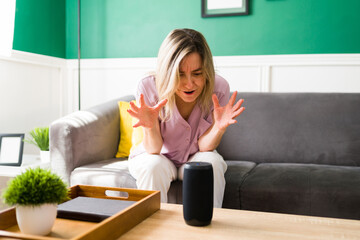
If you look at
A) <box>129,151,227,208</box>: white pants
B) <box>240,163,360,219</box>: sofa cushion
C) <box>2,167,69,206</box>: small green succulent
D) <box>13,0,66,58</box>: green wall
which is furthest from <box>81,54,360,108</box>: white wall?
<box>2,167,69,206</box>: small green succulent

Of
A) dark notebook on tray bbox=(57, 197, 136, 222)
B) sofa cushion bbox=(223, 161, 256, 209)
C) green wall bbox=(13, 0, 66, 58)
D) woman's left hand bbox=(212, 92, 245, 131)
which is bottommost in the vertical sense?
sofa cushion bbox=(223, 161, 256, 209)

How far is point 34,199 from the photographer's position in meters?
0.78

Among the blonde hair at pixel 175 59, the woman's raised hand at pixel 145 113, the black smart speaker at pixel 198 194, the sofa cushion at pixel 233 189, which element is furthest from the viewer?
the sofa cushion at pixel 233 189

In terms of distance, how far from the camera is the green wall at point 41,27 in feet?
8.36

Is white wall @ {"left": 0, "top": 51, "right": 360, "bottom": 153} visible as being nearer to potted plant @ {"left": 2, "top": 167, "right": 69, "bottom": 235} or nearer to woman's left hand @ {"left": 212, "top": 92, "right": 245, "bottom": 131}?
woman's left hand @ {"left": 212, "top": 92, "right": 245, "bottom": 131}

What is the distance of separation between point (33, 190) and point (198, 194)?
1.29 feet

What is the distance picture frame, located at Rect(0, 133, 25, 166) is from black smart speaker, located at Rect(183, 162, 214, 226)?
144 centimetres

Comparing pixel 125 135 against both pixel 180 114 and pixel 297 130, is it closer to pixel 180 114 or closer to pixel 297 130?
pixel 180 114

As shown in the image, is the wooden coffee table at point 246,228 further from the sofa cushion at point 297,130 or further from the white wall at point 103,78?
the white wall at point 103,78

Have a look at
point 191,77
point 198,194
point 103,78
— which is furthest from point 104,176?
point 103,78

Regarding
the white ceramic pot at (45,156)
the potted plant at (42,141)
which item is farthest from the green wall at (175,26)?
the white ceramic pot at (45,156)

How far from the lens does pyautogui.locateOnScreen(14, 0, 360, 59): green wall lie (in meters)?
2.49

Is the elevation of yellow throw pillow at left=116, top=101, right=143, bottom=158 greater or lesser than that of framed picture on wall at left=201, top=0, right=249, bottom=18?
lesser

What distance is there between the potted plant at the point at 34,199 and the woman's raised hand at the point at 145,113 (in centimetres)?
60
